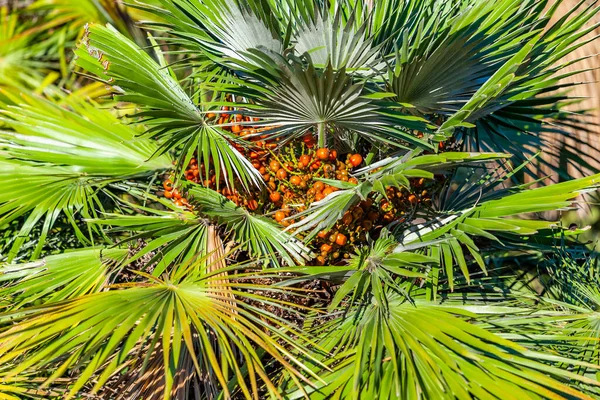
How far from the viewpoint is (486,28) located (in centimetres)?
177

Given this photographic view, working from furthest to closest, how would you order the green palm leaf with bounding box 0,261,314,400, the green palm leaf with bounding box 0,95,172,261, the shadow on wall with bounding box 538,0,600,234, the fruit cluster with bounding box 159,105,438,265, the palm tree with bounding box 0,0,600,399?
1. the shadow on wall with bounding box 538,0,600,234
2. the green palm leaf with bounding box 0,95,172,261
3. the fruit cluster with bounding box 159,105,438,265
4. the palm tree with bounding box 0,0,600,399
5. the green palm leaf with bounding box 0,261,314,400

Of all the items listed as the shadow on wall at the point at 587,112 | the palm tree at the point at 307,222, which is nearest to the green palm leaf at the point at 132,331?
the palm tree at the point at 307,222

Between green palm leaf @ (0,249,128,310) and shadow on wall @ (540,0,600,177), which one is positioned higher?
shadow on wall @ (540,0,600,177)

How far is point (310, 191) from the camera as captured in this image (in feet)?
5.81

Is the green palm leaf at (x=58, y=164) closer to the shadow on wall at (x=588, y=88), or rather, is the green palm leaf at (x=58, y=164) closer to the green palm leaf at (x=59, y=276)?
the green palm leaf at (x=59, y=276)

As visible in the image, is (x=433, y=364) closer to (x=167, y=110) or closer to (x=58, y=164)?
(x=167, y=110)

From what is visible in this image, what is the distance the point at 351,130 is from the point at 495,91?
0.44m

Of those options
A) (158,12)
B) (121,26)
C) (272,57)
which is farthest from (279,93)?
(121,26)

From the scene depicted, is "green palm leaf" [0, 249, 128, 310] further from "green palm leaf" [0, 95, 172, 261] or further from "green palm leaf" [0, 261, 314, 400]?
"green palm leaf" [0, 261, 314, 400]

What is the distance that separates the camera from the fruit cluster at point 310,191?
69.3 inches

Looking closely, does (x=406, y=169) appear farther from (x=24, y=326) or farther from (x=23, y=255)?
(x=23, y=255)

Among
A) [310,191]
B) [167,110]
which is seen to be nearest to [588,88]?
[310,191]

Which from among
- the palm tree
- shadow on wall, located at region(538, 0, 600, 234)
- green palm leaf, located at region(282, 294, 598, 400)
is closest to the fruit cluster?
the palm tree

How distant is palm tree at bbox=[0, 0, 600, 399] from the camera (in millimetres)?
1360
